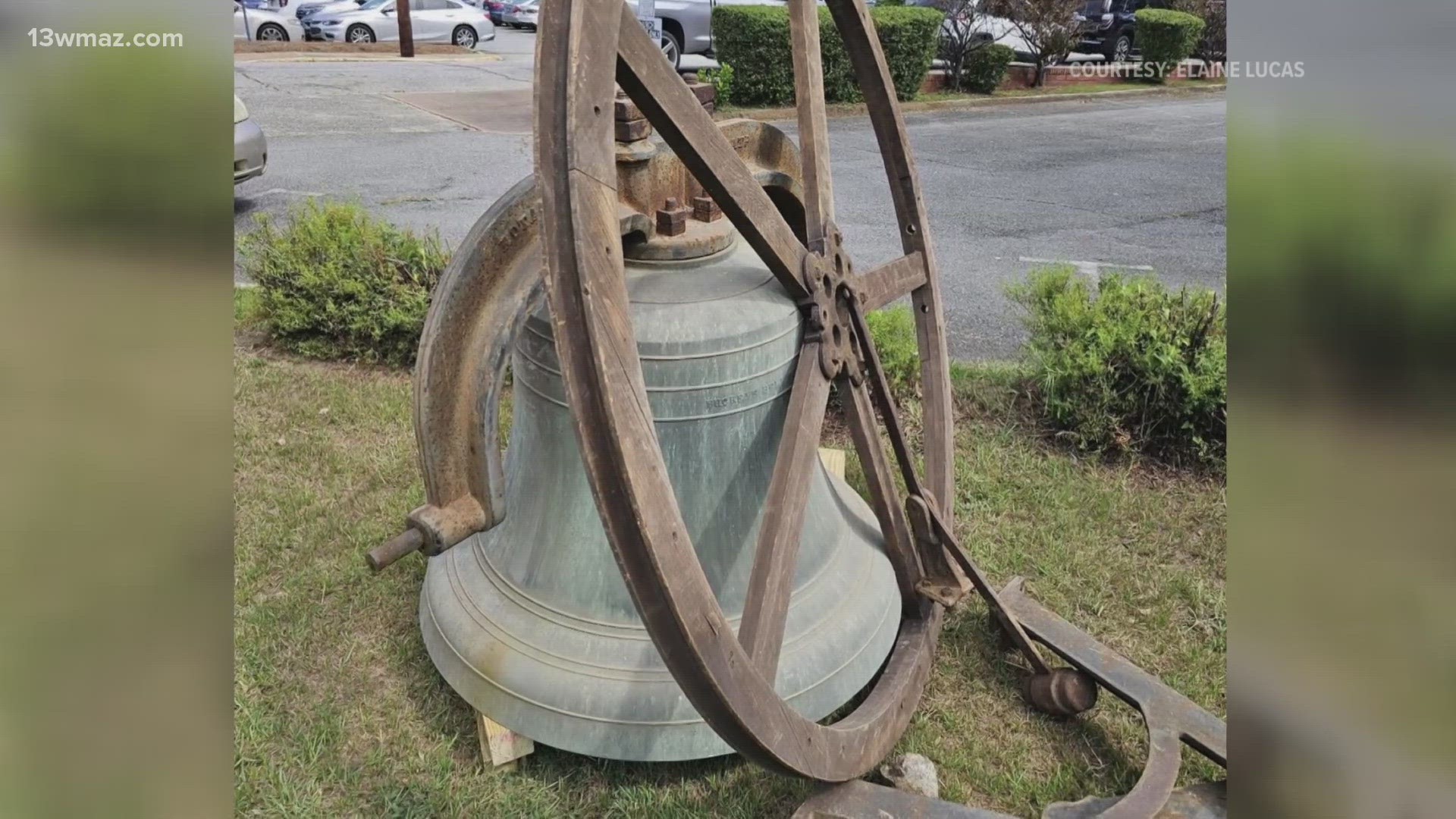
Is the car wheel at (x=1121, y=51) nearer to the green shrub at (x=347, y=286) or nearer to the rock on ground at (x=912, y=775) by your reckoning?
the green shrub at (x=347, y=286)

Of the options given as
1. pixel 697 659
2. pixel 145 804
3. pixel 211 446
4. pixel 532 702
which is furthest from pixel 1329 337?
pixel 532 702

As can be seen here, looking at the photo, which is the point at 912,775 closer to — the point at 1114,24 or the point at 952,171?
the point at 952,171

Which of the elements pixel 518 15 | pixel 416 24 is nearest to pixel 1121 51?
pixel 518 15

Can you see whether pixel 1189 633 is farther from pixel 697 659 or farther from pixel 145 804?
pixel 145 804

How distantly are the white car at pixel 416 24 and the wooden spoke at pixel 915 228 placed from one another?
17.8 m

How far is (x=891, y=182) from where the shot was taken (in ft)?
8.82

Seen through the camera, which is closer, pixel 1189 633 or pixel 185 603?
pixel 185 603

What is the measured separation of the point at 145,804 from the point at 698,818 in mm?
1737

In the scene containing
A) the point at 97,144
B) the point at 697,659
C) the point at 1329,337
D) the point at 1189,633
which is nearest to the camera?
the point at 97,144

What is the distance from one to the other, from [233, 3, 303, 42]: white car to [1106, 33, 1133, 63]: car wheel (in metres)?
14.6

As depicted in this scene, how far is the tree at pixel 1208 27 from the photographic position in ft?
54.7

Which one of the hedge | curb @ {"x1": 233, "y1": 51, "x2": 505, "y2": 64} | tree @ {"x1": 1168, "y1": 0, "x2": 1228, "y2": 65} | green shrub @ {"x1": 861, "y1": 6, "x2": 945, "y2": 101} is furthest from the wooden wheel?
tree @ {"x1": 1168, "y1": 0, "x2": 1228, "y2": 65}

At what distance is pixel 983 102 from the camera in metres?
14.1

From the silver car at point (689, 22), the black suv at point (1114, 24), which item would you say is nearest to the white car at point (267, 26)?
the silver car at point (689, 22)
